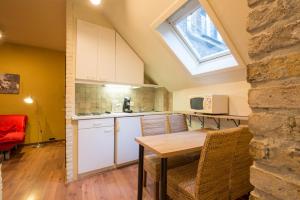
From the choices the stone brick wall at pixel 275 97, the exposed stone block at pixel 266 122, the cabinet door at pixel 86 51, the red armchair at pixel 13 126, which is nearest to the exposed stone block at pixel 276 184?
the stone brick wall at pixel 275 97

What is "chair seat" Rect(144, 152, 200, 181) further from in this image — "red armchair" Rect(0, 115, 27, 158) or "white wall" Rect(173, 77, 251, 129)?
"red armchair" Rect(0, 115, 27, 158)

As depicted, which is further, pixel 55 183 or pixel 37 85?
pixel 37 85

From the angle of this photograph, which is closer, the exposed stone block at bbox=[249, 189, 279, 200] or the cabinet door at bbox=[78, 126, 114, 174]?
the exposed stone block at bbox=[249, 189, 279, 200]

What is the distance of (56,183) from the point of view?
7.43ft

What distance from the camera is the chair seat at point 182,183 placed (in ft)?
4.34

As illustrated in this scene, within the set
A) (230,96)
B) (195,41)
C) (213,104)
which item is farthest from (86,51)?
(230,96)

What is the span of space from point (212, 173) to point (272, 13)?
113cm

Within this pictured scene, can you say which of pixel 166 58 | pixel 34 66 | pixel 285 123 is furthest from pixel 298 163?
pixel 34 66

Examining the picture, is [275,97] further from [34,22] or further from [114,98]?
[34,22]

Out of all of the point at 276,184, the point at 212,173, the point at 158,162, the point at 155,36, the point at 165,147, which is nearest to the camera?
the point at 276,184

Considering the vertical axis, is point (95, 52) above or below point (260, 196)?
above

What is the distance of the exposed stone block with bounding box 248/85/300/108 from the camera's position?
48 cm

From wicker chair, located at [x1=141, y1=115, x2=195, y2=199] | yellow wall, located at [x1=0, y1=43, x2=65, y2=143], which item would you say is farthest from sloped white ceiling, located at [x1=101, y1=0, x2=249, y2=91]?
yellow wall, located at [x1=0, y1=43, x2=65, y2=143]

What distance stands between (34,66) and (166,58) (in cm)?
348
